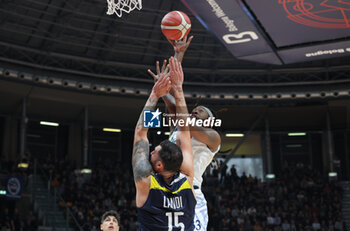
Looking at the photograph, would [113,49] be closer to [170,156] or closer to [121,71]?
[121,71]

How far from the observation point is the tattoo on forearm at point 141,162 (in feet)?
13.6

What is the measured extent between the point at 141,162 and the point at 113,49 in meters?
20.2

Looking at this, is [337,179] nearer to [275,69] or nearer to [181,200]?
[275,69]

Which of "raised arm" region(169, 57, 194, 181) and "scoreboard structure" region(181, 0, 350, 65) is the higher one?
"scoreboard structure" region(181, 0, 350, 65)

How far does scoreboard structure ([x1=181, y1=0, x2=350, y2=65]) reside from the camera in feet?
43.1

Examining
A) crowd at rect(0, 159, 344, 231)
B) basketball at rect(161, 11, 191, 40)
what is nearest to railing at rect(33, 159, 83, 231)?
crowd at rect(0, 159, 344, 231)

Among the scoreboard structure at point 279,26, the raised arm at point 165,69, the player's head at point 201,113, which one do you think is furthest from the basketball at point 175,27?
the scoreboard structure at point 279,26

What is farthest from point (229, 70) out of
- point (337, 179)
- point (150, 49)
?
point (337, 179)

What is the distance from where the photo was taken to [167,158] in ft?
13.5

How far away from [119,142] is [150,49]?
9.11 m

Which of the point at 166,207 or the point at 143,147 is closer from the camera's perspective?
the point at 166,207

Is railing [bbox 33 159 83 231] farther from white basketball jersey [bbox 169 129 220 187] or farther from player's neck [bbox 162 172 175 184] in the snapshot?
player's neck [bbox 162 172 175 184]

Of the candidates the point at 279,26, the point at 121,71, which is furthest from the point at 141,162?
the point at 121,71

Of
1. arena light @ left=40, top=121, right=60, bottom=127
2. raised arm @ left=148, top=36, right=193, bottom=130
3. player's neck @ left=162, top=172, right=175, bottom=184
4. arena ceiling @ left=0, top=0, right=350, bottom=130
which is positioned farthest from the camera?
arena light @ left=40, top=121, right=60, bottom=127
